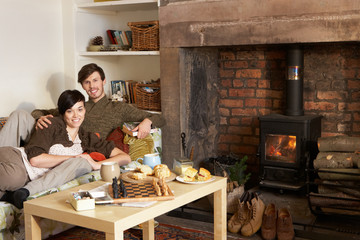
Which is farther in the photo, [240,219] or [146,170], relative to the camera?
[240,219]

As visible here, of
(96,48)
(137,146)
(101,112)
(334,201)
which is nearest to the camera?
(334,201)

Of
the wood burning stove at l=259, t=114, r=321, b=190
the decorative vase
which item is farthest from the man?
the wood burning stove at l=259, t=114, r=321, b=190

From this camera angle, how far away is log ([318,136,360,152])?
129 inches

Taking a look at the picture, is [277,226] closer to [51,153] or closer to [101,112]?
[51,153]

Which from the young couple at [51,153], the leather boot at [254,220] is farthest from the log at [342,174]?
the young couple at [51,153]

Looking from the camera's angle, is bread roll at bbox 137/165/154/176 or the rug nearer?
bread roll at bbox 137/165/154/176

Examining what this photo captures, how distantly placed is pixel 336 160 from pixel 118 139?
1583mm

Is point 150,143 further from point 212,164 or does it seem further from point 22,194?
point 22,194

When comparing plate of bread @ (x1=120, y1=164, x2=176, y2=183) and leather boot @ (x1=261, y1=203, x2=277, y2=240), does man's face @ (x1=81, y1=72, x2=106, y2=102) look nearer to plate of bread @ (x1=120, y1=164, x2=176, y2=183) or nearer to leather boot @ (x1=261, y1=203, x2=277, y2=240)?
plate of bread @ (x1=120, y1=164, x2=176, y2=183)

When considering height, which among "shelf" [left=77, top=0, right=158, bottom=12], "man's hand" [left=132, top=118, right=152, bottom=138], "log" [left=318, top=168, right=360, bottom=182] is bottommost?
"log" [left=318, top=168, right=360, bottom=182]

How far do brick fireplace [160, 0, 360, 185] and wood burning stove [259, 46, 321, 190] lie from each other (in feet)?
0.77

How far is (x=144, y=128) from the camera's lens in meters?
3.56

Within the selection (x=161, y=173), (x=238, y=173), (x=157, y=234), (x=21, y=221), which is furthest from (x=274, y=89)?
(x=21, y=221)

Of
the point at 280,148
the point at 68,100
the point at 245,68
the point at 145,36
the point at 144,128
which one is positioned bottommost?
the point at 280,148
